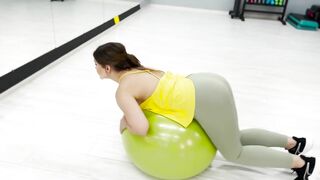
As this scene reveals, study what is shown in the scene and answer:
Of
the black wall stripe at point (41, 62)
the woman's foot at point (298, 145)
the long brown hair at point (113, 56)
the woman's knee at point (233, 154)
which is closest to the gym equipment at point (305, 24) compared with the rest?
the black wall stripe at point (41, 62)

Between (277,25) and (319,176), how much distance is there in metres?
4.50

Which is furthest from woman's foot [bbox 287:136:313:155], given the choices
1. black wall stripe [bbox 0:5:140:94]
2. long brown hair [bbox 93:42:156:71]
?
black wall stripe [bbox 0:5:140:94]

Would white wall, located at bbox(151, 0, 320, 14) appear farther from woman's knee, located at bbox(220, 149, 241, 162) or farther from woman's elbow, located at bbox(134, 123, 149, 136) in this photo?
woman's elbow, located at bbox(134, 123, 149, 136)

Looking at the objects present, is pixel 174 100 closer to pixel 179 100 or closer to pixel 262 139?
pixel 179 100

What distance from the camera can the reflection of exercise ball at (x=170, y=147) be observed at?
146 cm

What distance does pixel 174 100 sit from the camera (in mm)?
1445

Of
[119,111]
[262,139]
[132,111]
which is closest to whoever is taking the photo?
[132,111]

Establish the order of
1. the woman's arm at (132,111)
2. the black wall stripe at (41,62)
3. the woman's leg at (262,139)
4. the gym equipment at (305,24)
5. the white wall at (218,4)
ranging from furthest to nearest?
the white wall at (218,4), the gym equipment at (305,24), the black wall stripe at (41,62), the woman's leg at (262,139), the woman's arm at (132,111)

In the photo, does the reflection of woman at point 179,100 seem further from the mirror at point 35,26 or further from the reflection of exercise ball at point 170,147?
the mirror at point 35,26

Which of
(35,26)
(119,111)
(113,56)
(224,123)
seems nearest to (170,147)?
(224,123)

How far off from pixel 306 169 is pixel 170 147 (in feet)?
2.43

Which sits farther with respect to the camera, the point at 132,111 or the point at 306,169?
the point at 306,169

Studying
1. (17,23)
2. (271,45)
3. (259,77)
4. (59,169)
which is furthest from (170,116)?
(271,45)

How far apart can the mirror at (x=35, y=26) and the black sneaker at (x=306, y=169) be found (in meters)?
2.38
